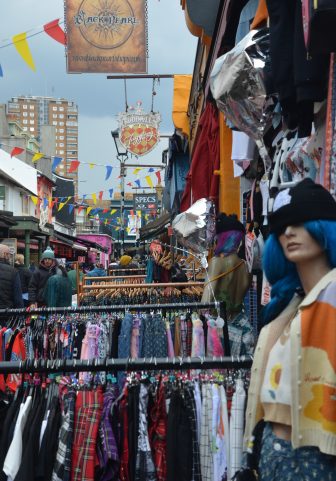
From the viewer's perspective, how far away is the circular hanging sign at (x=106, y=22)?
9.43 meters

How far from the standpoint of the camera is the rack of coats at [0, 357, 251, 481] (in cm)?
275

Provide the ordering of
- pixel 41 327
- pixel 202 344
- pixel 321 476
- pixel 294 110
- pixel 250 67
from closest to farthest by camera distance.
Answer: pixel 321 476 → pixel 294 110 → pixel 250 67 → pixel 202 344 → pixel 41 327

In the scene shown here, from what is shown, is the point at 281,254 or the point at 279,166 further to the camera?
the point at 279,166

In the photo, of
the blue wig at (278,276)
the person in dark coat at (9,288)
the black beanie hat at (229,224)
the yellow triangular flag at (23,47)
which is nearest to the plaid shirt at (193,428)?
the blue wig at (278,276)

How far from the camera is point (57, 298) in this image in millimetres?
9367

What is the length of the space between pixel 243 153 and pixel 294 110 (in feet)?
7.73

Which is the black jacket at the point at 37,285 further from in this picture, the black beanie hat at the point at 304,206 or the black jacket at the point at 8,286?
the black beanie hat at the point at 304,206

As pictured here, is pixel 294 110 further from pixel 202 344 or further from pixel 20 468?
pixel 202 344

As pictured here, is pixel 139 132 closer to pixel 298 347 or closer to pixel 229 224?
pixel 229 224

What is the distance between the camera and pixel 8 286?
812 cm

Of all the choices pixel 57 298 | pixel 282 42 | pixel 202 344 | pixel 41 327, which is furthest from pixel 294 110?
pixel 57 298

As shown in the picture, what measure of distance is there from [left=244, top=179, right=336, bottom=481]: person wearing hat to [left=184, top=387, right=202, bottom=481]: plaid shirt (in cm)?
55

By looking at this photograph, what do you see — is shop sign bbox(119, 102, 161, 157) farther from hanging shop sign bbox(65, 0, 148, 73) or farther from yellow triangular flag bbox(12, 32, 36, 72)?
yellow triangular flag bbox(12, 32, 36, 72)

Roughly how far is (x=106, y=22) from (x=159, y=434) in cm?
827
